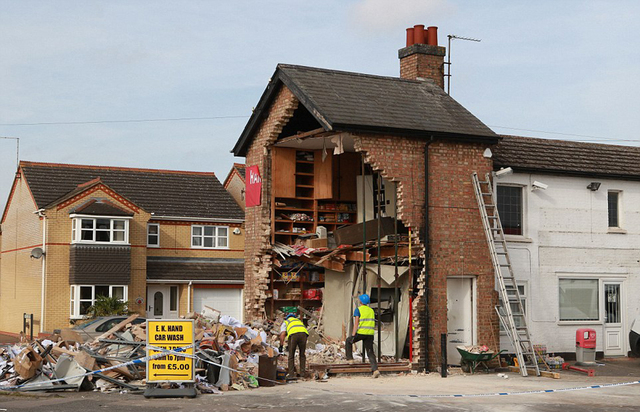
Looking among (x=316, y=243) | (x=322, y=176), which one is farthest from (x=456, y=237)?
(x=322, y=176)

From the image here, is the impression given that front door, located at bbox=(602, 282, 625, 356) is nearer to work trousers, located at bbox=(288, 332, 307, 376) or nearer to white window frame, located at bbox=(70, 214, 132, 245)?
work trousers, located at bbox=(288, 332, 307, 376)

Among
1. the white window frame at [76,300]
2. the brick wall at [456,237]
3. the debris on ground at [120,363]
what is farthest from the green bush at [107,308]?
the brick wall at [456,237]

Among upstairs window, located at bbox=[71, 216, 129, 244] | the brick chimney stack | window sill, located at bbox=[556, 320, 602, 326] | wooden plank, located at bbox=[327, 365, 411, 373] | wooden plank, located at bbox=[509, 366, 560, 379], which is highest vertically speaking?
the brick chimney stack

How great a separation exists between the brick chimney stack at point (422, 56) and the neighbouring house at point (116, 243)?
65.1 feet

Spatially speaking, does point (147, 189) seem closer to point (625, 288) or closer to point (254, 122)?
point (254, 122)

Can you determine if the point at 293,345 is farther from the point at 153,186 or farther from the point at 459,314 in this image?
the point at 153,186

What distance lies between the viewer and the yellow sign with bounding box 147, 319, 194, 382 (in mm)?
16375

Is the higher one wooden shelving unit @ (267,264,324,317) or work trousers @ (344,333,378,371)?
wooden shelving unit @ (267,264,324,317)

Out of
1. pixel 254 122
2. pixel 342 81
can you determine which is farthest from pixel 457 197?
pixel 254 122

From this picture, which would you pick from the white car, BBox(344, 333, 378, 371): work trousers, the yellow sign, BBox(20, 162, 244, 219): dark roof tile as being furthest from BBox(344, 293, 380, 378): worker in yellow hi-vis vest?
BBox(20, 162, 244, 219): dark roof tile

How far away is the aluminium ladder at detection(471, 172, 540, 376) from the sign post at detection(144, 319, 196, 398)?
814 centimetres

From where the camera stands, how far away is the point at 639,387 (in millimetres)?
18359

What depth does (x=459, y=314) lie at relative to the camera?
22.4 m

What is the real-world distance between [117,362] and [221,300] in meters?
27.1
